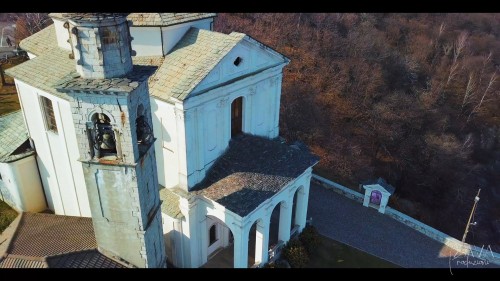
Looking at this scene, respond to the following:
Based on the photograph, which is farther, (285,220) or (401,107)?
(401,107)

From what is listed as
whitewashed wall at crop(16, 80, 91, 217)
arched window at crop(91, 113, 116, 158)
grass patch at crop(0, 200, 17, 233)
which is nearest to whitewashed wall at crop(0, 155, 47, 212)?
grass patch at crop(0, 200, 17, 233)

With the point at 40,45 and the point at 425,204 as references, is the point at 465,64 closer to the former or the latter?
the point at 425,204

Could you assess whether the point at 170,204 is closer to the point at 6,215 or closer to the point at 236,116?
the point at 236,116

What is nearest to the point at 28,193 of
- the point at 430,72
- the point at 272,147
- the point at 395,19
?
the point at 272,147

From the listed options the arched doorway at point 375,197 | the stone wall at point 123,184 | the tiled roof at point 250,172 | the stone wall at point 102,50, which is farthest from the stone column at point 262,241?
the stone wall at point 102,50

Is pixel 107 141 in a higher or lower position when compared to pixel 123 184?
higher

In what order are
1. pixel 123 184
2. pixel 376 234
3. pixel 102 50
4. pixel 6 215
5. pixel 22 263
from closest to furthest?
pixel 102 50 → pixel 123 184 → pixel 22 263 → pixel 6 215 → pixel 376 234

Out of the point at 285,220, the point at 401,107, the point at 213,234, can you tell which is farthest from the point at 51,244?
the point at 401,107
